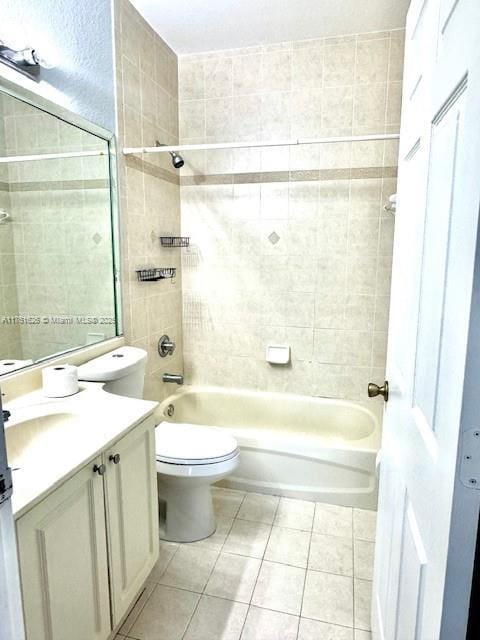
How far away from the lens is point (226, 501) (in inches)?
90.8

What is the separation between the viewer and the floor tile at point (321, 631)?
4.86ft

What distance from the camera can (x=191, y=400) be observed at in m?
2.91

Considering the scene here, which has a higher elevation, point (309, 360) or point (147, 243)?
point (147, 243)

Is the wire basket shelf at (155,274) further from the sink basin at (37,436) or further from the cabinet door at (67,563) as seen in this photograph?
the cabinet door at (67,563)

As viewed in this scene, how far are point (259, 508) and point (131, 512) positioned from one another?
104 cm

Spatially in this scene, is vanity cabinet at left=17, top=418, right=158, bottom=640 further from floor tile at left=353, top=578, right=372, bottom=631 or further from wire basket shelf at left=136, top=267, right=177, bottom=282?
wire basket shelf at left=136, top=267, right=177, bottom=282

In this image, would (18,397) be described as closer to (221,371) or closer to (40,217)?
(40,217)

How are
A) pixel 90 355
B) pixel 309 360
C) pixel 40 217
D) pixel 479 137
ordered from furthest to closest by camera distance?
pixel 309 360 < pixel 90 355 < pixel 40 217 < pixel 479 137

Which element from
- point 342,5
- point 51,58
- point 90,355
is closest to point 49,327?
point 90,355

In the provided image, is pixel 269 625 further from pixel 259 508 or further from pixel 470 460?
pixel 470 460

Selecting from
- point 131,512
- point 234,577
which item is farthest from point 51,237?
point 234,577

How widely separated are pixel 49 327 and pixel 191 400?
132cm

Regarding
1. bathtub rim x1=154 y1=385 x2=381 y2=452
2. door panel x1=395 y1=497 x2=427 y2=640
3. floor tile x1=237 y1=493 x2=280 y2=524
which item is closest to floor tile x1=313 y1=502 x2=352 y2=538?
floor tile x1=237 y1=493 x2=280 y2=524

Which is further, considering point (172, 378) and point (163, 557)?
point (172, 378)
